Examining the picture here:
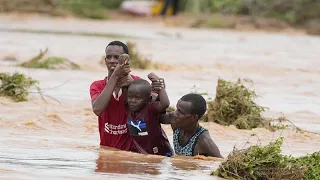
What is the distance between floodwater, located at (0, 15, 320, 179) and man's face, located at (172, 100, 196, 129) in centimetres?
36

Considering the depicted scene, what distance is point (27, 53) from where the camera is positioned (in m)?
24.7

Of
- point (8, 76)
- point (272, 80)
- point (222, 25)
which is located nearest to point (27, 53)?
point (272, 80)

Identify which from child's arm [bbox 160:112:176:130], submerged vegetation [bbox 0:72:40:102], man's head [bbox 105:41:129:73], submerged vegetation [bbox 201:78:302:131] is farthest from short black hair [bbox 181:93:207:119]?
submerged vegetation [bbox 0:72:40:102]

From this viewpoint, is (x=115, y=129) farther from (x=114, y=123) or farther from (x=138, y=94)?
(x=138, y=94)

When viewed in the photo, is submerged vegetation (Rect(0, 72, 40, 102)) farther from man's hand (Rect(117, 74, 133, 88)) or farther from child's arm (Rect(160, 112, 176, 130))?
child's arm (Rect(160, 112, 176, 130))

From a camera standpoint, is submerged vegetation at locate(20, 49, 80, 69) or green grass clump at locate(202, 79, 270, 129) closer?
green grass clump at locate(202, 79, 270, 129)

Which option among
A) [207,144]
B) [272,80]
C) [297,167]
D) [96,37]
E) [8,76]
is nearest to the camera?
[297,167]

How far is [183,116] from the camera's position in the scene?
8766mm

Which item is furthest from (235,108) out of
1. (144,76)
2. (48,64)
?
(48,64)

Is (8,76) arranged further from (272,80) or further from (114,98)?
(272,80)

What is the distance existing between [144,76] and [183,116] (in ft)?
34.0

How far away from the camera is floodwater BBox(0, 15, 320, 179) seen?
28.3 ft

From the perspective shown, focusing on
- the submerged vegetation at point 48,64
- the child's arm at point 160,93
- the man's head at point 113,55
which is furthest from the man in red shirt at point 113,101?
the submerged vegetation at point 48,64

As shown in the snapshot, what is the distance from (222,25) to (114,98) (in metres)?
35.7
